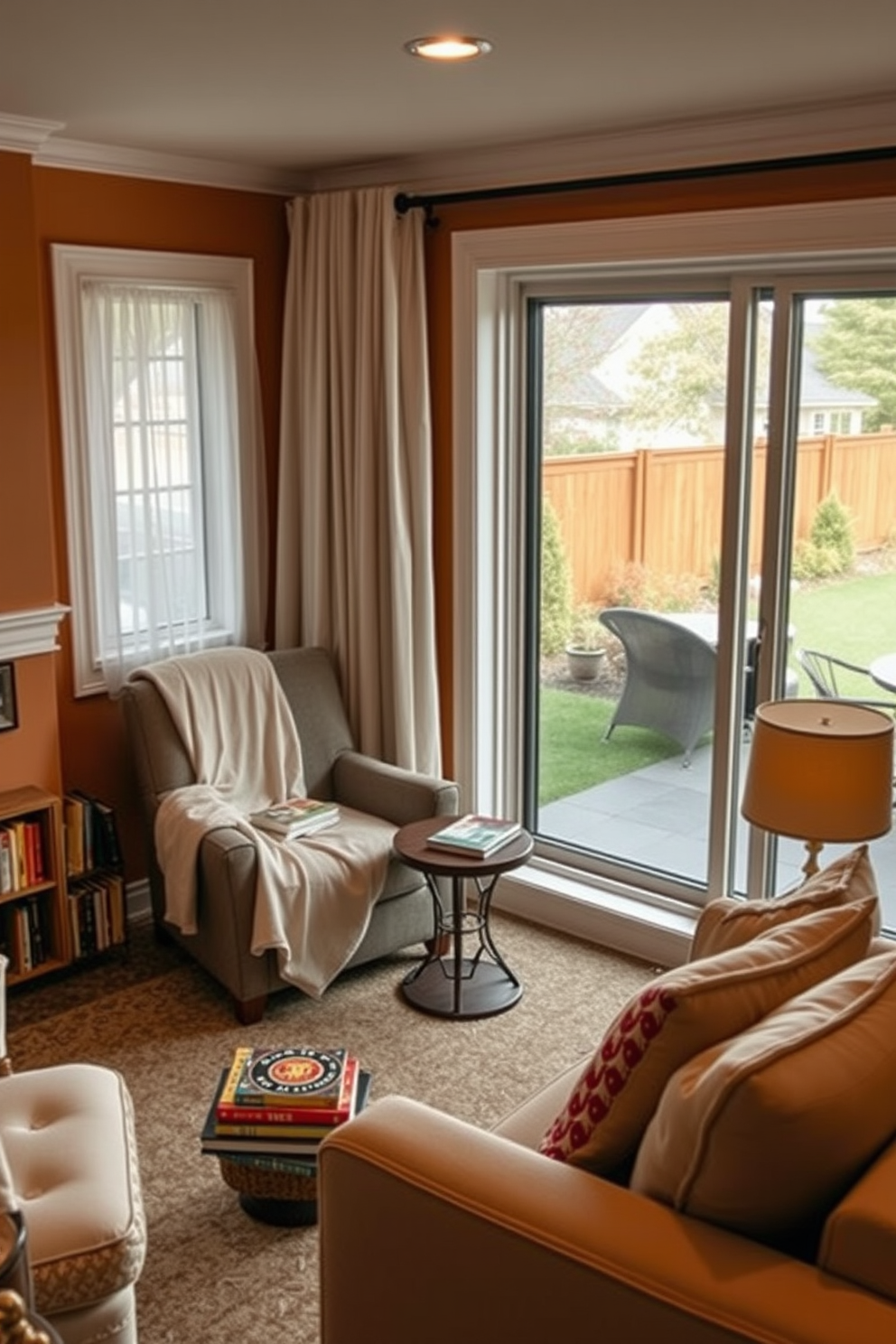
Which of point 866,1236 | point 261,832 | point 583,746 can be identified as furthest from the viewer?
point 583,746

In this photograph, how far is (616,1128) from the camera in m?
1.92

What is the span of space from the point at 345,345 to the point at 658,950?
220cm

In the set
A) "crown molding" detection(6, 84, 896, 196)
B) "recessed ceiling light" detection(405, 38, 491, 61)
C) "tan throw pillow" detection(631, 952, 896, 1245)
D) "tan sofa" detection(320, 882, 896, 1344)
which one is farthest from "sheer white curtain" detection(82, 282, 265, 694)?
"tan throw pillow" detection(631, 952, 896, 1245)

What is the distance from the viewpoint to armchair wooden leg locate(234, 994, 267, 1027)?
375 centimetres

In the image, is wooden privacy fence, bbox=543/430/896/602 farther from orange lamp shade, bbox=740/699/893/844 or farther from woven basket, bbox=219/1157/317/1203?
woven basket, bbox=219/1157/317/1203

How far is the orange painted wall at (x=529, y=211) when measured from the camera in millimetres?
3396

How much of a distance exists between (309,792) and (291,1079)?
5.37ft

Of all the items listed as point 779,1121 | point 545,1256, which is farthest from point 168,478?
point 779,1121

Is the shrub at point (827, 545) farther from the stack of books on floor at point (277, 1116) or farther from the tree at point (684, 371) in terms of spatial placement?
the stack of books on floor at point (277, 1116)

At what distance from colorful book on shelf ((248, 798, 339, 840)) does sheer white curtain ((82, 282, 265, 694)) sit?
70 cm

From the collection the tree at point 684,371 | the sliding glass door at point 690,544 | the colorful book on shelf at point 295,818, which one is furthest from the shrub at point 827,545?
the colorful book on shelf at point 295,818

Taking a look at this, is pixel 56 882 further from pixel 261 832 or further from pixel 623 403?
pixel 623 403

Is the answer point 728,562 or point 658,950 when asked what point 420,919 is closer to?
point 658,950

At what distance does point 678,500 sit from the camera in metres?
4.12
